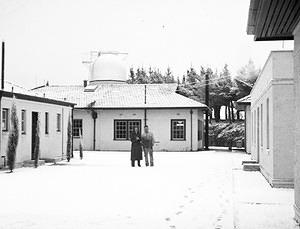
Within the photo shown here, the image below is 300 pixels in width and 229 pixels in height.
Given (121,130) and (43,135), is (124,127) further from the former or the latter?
(43,135)

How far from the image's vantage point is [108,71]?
4556 centimetres

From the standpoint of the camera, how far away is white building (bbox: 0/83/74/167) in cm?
1864

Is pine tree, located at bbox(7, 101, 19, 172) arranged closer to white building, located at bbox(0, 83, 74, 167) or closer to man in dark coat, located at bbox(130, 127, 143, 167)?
white building, located at bbox(0, 83, 74, 167)

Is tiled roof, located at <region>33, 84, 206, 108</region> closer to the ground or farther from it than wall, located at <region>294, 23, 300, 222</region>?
farther from it

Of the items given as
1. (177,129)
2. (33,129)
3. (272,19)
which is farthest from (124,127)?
(272,19)

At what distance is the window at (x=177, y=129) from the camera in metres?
33.6

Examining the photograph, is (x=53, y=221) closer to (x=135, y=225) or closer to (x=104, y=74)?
(x=135, y=225)

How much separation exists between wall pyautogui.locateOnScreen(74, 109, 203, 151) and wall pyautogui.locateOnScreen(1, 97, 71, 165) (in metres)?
9.12

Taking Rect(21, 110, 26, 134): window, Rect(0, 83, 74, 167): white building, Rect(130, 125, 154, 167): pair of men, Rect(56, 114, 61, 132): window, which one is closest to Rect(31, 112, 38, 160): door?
Rect(0, 83, 74, 167): white building

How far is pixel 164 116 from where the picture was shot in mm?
34000

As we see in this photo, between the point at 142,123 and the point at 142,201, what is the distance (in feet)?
77.5

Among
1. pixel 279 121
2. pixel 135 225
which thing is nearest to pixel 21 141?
pixel 279 121

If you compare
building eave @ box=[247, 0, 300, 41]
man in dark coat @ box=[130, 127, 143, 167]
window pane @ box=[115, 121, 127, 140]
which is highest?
building eave @ box=[247, 0, 300, 41]

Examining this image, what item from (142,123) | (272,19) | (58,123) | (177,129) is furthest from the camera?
(142,123)
